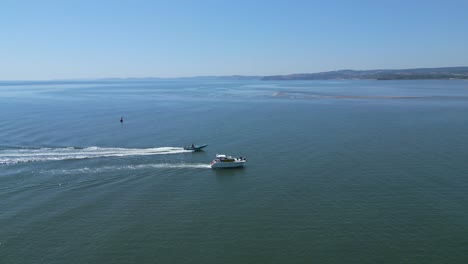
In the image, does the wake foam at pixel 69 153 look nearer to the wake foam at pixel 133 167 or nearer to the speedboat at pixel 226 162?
the wake foam at pixel 133 167

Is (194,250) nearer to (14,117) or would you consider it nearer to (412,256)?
(412,256)

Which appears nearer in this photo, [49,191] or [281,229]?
[281,229]

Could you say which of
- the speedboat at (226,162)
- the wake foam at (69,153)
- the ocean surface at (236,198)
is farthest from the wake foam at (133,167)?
the wake foam at (69,153)

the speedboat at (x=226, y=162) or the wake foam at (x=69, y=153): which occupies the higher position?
the wake foam at (x=69, y=153)

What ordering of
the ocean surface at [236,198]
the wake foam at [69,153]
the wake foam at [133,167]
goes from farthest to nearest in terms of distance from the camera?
the wake foam at [69,153], the wake foam at [133,167], the ocean surface at [236,198]

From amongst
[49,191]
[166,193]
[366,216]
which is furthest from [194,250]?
[49,191]

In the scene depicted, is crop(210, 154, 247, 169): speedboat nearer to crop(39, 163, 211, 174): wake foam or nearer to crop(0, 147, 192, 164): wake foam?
crop(39, 163, 211, 174): wake foam
